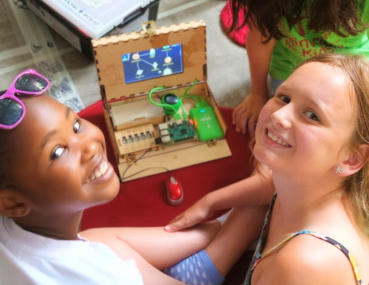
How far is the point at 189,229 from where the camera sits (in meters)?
1.00

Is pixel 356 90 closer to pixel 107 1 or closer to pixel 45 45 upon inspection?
pixel 107 1

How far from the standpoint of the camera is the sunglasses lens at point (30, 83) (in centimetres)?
63

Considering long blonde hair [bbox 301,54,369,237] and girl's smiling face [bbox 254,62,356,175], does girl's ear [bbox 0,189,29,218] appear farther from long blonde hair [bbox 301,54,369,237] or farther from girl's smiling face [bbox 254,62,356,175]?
long blonde hair [bbox 301,54,369,237]

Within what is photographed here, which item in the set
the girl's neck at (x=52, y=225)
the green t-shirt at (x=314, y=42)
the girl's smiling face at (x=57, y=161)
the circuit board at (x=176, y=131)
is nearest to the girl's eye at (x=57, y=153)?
the girl's smiling face at (x=57, y=161)

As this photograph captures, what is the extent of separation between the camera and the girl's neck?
689 millimetres

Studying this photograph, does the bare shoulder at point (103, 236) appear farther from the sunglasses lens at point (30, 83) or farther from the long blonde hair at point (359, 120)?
the long blonde hair at point (359, 120)

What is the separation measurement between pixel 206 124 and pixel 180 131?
0.25 feet

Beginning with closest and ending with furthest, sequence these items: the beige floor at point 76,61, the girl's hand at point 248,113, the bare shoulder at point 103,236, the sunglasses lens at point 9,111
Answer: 1. the sunglasses lens at point 9,111
2. the bare shoulder at point 103,236
3. the girl's hand at point 248,113
4. the beige floor at point 76,61

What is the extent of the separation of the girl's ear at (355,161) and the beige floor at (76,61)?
67cm

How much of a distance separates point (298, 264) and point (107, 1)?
101 centimetres

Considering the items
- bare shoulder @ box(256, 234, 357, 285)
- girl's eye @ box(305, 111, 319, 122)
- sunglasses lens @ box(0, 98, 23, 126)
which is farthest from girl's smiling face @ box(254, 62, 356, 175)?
sunglasses lens @ box(0, 98, 23, 126)

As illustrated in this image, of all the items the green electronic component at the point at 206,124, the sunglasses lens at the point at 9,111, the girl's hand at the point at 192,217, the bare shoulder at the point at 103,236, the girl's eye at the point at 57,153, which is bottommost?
the girl's hand at the point at 192,217

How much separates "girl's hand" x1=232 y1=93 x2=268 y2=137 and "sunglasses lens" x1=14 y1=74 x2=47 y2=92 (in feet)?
2.22

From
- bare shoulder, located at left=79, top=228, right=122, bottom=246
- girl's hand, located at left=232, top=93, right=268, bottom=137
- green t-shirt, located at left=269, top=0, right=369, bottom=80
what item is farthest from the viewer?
girl's hand, located at left=232, top=93, right=268, bottom=137
